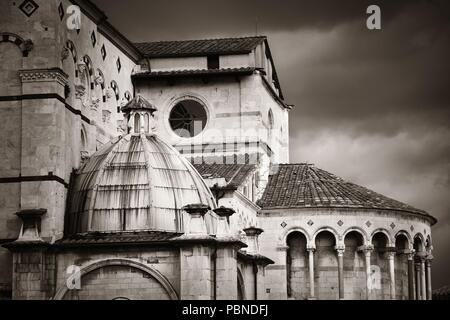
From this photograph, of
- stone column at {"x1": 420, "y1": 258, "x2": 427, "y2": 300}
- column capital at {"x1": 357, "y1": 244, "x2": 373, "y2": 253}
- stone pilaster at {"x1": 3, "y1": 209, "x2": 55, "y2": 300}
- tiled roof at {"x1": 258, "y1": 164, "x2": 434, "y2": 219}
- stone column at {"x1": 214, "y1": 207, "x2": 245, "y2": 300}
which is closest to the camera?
stone column at {"x1": 214, "y1": 207, "x2": 245, "y2": 300}

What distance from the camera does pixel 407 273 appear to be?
210 ft

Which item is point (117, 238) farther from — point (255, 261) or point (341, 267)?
point (341, 267)

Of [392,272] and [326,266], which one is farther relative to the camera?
[392,272]

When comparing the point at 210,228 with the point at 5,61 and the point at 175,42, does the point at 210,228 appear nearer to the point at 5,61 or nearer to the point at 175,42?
the point at 5,61

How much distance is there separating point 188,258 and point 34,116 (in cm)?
855

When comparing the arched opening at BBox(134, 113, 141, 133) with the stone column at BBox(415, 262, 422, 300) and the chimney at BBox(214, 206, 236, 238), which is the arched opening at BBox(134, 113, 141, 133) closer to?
the chimney at BBox(214, 206, 236, 238)

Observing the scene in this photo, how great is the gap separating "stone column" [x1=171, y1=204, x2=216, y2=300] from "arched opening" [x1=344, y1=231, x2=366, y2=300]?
18.5 metres

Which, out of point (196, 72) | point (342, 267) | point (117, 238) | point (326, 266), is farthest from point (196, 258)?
point (196, 72)

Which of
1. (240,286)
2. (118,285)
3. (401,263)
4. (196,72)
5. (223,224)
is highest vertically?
(196,72)

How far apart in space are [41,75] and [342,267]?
20.5m

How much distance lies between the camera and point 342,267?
60938 mm

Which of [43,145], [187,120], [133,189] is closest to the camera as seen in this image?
[133,189]

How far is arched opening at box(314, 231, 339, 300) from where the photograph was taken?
61.2m

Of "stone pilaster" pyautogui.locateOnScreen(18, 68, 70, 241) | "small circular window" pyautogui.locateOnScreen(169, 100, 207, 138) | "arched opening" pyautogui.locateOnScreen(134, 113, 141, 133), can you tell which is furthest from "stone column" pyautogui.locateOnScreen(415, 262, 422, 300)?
"stone pilaster" pyautogui.locateOnScreen(18, 68, 70, 241)
